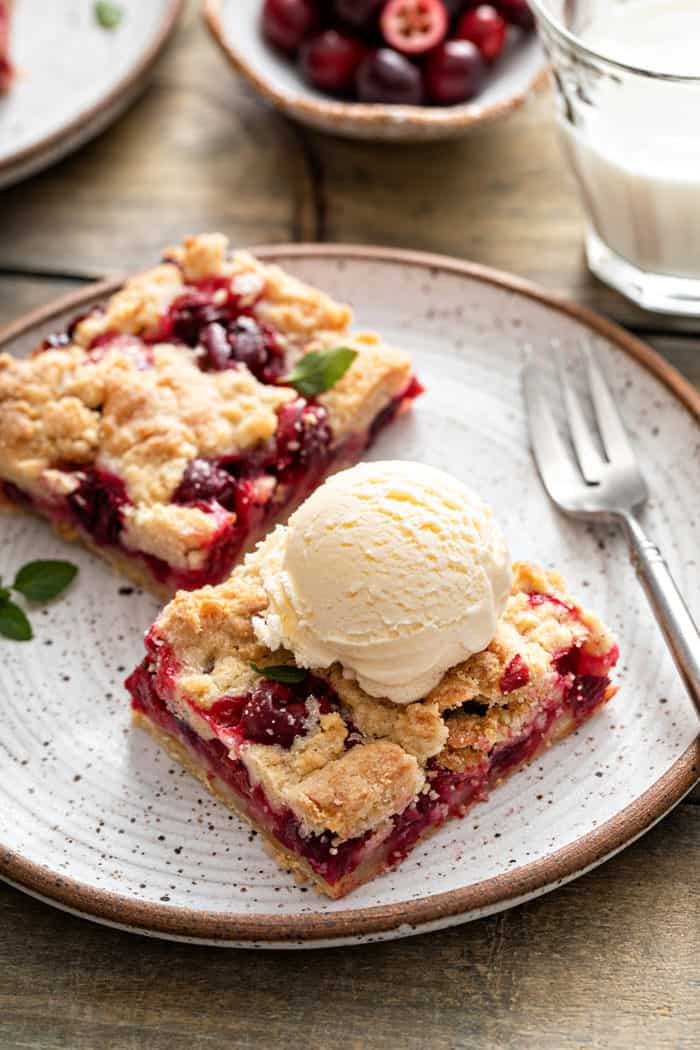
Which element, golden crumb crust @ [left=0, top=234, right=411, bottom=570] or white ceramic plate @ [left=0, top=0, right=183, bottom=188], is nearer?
golden crumb crust @ [left=0, top=234, right=411, bottom=570]

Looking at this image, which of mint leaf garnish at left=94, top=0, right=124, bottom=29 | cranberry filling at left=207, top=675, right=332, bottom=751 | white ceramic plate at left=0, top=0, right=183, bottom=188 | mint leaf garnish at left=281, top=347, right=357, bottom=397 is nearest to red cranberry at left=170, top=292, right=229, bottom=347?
mint leaf garnish at left=281, top=347, right=357, bottom=397

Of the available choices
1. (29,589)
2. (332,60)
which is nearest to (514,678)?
(29,589)

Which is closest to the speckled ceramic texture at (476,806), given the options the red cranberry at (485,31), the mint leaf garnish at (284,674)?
the mint leaf garnish at (284,674)

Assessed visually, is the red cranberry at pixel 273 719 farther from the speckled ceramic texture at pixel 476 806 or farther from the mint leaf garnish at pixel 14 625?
the mint leaf garnish at pixel 14 625

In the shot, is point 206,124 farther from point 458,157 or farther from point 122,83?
point 458,157

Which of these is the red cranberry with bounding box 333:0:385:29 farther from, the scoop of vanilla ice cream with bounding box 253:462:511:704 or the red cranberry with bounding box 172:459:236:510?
the scoop of vanilla ice cream with bounding box 253:462:511:704

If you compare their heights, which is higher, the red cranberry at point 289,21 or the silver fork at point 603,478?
the red cranberry at point 289,21
